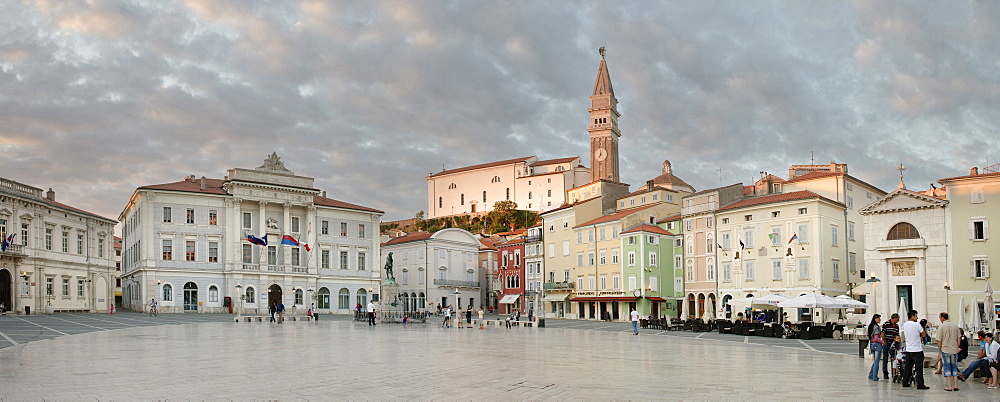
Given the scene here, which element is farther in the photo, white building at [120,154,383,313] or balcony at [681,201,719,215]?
white building at [120,154,383,313]

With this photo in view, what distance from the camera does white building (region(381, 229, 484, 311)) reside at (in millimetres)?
86250

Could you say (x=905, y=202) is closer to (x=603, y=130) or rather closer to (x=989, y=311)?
(x=989, y=311)

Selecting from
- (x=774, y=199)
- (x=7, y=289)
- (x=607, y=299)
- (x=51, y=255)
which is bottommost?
(x=607, y=299)

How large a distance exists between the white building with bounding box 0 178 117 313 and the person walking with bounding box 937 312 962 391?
54599 millimetres

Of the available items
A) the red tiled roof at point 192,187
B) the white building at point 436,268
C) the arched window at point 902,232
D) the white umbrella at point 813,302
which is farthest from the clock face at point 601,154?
the white umbrella at point 813,302

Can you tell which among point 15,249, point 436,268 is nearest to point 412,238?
point 436,268

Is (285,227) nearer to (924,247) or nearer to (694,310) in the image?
(694,310)

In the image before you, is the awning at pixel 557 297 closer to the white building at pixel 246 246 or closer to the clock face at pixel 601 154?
the white building at pixel 246 246

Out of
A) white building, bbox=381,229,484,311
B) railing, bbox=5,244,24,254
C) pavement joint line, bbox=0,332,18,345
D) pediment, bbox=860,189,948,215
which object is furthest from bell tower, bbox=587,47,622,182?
pavement joint line, bbox=0,332,18,345

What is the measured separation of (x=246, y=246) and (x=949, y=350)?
62.6 metres

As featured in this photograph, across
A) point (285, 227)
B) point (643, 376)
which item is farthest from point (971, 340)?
point (285, 227)

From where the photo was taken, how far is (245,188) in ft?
229

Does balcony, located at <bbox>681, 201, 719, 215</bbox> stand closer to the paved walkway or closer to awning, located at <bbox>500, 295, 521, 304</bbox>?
awning, located at <bbox>500, 295, 521, 304</bbox>

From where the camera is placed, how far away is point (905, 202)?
4441 centimetres
